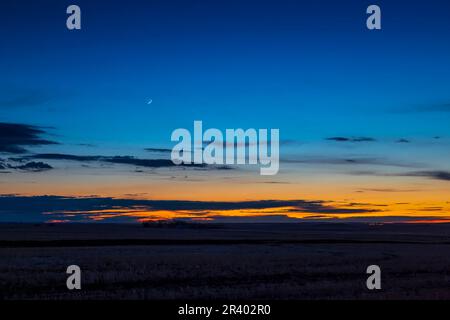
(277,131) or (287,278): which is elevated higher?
(277,131)

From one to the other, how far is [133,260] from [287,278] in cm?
1413

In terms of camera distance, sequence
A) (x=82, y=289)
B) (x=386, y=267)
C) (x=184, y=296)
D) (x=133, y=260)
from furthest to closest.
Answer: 1. (x=133, y=260)
2. (x=386, y=267)
3. (x=82, y=289)
4. (x=184, y=296)

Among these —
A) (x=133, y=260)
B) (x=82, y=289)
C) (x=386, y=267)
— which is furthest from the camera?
(x=133, y=260)

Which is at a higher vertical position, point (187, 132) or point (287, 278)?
point (187, 132)

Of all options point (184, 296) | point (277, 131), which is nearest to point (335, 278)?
point (277, 131)

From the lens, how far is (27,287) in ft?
90.3

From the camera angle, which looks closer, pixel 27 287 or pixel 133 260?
pixel 27 287

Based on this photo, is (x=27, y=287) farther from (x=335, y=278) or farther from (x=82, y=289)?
(x=335, y=278)
